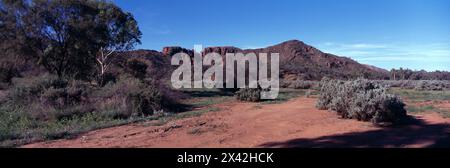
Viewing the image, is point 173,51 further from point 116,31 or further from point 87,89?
point 87,89

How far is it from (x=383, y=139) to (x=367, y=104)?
236cm

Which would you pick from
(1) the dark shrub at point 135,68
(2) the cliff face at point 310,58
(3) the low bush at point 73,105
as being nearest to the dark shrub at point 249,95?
(3) the low bush at point 73,105

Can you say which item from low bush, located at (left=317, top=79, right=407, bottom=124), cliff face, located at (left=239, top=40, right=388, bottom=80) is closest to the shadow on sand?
low bush, located at (left=317, top=79, right=407, bottom=124)

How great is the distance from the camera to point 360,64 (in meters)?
83.8

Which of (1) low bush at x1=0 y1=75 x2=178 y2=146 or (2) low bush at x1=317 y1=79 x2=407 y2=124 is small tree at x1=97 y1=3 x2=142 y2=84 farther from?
(2) low bush at x1=317 y1=79 x2=407 y2=124

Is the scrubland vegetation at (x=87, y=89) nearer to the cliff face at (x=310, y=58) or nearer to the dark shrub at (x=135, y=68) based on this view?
the dark shrub at (x=135, y=68)

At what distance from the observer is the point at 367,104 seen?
10.3 metres

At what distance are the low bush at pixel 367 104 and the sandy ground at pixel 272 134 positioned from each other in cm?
32

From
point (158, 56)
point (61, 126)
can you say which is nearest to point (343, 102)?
point (61, 126)

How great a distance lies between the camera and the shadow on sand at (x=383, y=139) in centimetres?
758

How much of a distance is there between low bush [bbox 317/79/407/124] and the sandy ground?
32 cm

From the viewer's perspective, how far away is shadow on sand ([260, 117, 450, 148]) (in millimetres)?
7580
